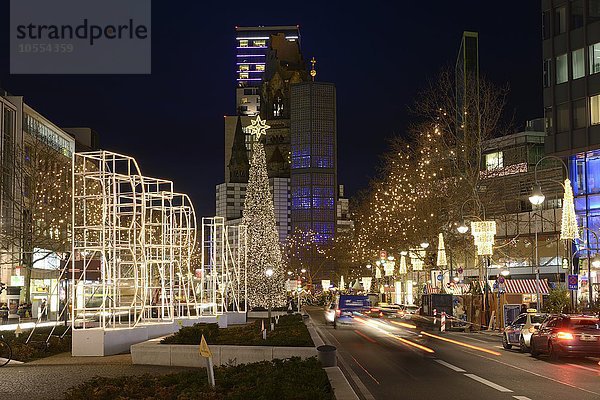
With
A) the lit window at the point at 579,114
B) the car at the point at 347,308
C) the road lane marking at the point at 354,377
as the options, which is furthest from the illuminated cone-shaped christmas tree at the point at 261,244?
the road lane marking at the point at 354,377

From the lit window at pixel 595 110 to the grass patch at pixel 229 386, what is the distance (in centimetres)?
4839

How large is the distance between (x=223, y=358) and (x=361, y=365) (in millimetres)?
4292

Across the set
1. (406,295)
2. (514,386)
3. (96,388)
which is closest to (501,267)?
(406,295)

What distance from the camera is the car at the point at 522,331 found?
3145 cm

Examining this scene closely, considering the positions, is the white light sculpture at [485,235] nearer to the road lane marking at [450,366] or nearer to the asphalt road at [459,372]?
the asphalt road at [459,372]

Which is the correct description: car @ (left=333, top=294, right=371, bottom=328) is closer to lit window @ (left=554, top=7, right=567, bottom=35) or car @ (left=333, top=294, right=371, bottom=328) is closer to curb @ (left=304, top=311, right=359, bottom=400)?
lit window @ (left=554, top=7, right=567, bottom=35)

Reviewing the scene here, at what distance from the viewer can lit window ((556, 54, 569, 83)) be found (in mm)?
64750

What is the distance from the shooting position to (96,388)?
15875 mm

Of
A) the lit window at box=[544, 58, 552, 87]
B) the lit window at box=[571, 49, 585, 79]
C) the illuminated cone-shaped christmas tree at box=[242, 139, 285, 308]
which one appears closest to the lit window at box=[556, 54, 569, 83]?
the lit window at box=[571, 49, 585, 79]

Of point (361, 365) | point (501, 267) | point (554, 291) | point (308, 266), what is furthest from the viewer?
point (308, 266)

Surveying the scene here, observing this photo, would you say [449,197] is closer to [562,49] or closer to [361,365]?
[562,49]

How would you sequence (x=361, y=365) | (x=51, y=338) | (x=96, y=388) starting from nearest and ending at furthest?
(x=96, y=388), (x=361, y=365), (x=51, y=338)

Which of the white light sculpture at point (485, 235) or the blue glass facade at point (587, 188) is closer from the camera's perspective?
the white light sculpture at point (485, 235)

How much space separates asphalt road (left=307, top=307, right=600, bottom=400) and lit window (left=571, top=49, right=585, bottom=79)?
1282 inches
